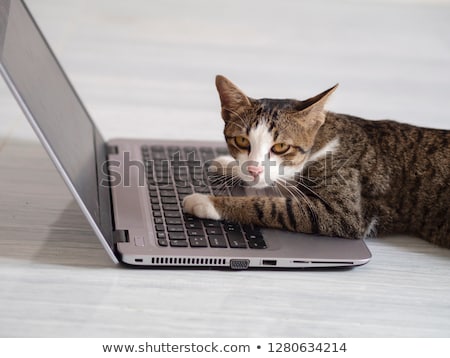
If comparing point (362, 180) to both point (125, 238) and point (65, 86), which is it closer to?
point (125, 238)

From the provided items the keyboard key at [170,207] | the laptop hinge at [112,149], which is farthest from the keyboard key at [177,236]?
the laptop hinge at [112,149]

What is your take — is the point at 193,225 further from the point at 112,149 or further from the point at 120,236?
the point at 112,149

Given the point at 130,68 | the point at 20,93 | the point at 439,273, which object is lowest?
the point at 439,273

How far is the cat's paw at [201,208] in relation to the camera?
51.1 inches

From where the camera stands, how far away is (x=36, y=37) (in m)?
1.46

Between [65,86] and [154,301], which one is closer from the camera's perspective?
[154,301]

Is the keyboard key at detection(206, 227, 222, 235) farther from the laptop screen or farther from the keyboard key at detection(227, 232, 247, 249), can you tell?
the laptop screen

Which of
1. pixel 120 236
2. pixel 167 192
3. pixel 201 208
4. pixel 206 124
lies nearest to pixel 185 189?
pixel 167 192

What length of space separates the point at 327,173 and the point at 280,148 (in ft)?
0.33

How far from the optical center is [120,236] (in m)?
1.22

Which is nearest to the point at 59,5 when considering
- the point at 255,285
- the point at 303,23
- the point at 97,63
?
the point at 97,63

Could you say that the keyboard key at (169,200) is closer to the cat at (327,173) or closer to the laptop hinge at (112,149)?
the cat at (327,173)

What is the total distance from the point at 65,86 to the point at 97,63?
0.65m

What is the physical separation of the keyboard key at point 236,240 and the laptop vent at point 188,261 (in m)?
0.05
